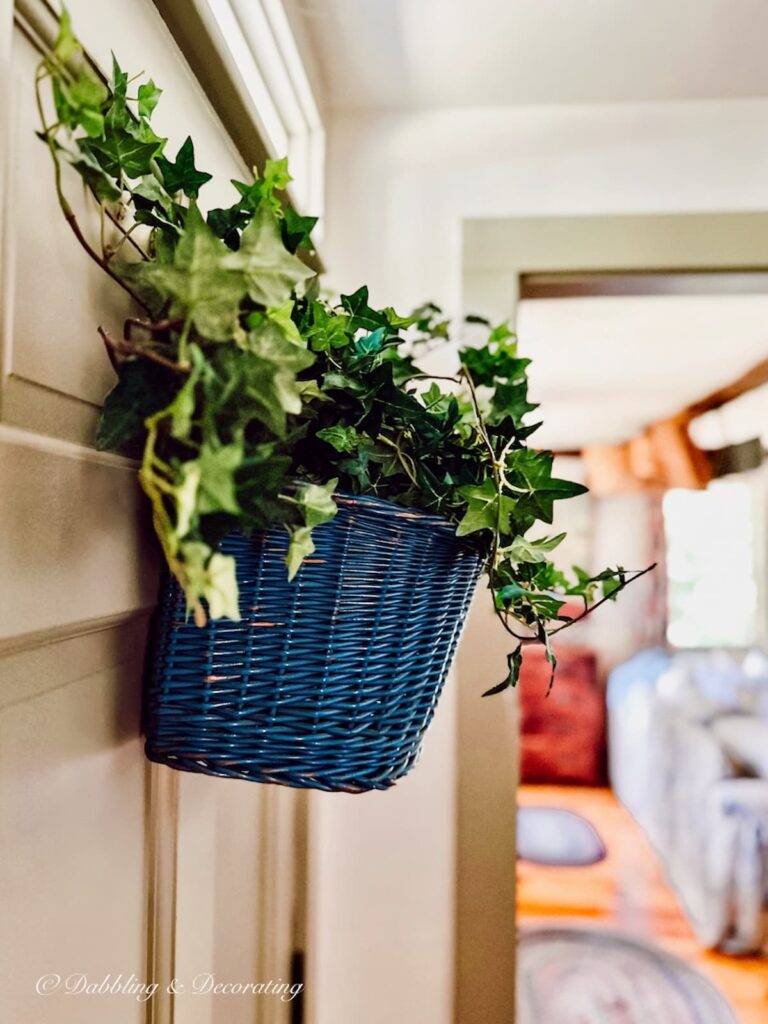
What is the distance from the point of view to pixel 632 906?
9.41ft

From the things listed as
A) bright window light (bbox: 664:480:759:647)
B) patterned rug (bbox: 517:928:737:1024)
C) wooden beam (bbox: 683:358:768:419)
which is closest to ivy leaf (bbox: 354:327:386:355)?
patterned rug (bbox: 517:928:737:1024)

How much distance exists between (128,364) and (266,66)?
90cm

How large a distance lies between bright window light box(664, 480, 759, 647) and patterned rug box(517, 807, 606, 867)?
1444mm

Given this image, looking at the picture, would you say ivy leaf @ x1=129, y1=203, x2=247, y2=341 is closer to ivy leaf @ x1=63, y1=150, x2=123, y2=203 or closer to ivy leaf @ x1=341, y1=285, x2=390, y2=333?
ivy leaf @ x1=63, y1=150, x2=123, y2=203

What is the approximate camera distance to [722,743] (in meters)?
3.21

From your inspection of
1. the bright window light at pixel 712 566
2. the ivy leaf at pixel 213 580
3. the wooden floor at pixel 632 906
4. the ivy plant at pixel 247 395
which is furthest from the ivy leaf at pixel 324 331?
the bright window light at pixel 712 566

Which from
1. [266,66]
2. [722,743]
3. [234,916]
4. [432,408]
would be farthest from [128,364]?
[722,743]

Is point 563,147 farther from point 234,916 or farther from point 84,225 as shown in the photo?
point 234,916

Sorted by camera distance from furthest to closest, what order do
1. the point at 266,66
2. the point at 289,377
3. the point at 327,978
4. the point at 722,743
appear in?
the point at 722,743 → the point at 327,978 → the point at 266,66 → the point at 289,377

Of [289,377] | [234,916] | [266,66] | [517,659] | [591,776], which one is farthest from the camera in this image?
[591,776]

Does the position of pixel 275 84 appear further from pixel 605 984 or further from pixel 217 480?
pixel 605 984

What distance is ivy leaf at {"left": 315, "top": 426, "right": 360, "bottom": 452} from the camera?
47 cm

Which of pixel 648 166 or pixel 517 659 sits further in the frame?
pixel 648 166

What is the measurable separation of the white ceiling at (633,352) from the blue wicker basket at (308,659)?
1510mm
